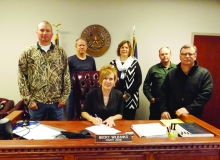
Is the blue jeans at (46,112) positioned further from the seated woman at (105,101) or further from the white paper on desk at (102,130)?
the white paper on desk at (102,130)

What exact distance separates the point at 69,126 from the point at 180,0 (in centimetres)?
330

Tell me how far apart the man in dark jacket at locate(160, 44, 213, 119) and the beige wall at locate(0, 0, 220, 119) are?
178 centimetres

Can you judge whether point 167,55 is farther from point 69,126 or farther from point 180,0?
point 69,126

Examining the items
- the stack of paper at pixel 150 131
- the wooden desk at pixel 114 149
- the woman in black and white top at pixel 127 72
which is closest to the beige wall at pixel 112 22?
the woman in black and white top at pixel 127 72

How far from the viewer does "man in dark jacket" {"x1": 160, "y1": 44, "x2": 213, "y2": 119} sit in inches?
82.9

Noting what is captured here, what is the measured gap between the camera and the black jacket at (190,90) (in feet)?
6.90

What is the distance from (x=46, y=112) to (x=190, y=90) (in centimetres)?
157

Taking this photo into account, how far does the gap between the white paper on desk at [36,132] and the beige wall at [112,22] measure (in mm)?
2373

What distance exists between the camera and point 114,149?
1.27 metres

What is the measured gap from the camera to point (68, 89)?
233 centimetres

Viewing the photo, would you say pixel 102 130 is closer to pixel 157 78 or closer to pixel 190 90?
pixel 190 90

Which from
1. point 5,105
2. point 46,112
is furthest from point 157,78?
point 5,105

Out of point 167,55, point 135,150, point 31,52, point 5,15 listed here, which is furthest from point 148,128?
point 5,15

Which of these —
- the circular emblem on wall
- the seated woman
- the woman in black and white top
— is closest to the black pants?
the woman in black and white top
